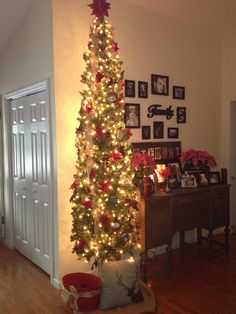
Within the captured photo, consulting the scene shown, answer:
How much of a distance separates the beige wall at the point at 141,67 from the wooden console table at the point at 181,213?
78cm

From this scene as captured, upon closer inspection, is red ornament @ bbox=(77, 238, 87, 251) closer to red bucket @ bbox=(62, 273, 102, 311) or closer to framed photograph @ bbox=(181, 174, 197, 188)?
red bucket @ bbox=(62, 273, 102, 311)

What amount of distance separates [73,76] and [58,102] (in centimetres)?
33

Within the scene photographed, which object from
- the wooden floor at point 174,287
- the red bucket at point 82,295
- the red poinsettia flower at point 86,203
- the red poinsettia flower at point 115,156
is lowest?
the wooden floor at point 174,287

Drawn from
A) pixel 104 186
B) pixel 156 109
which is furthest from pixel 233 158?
pixel 104 186

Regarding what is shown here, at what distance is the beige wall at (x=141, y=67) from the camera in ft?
10.8

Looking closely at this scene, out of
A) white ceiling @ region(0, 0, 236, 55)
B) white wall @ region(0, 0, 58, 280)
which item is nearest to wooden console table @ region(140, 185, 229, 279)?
white wall @ region(0, 0, 58, 280)

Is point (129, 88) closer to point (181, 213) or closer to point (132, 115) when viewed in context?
point (132, 115)

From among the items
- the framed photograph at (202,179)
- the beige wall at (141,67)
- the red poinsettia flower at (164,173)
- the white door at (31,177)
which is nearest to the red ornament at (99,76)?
the beige wall at (141,67)

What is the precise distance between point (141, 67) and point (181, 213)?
6.00 feet

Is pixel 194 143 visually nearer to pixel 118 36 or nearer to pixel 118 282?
pixel 118 36

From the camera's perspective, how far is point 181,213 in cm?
381

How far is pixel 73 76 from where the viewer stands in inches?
132

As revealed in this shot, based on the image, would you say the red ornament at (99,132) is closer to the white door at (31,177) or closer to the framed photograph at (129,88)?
the white door at (31,177)

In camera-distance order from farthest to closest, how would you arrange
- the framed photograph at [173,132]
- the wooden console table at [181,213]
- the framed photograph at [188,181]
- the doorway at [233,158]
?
the doorway at [233,158], the framed photograph at [173,132], the framed photograph at [188,181], the wooden console table at [181,213]
